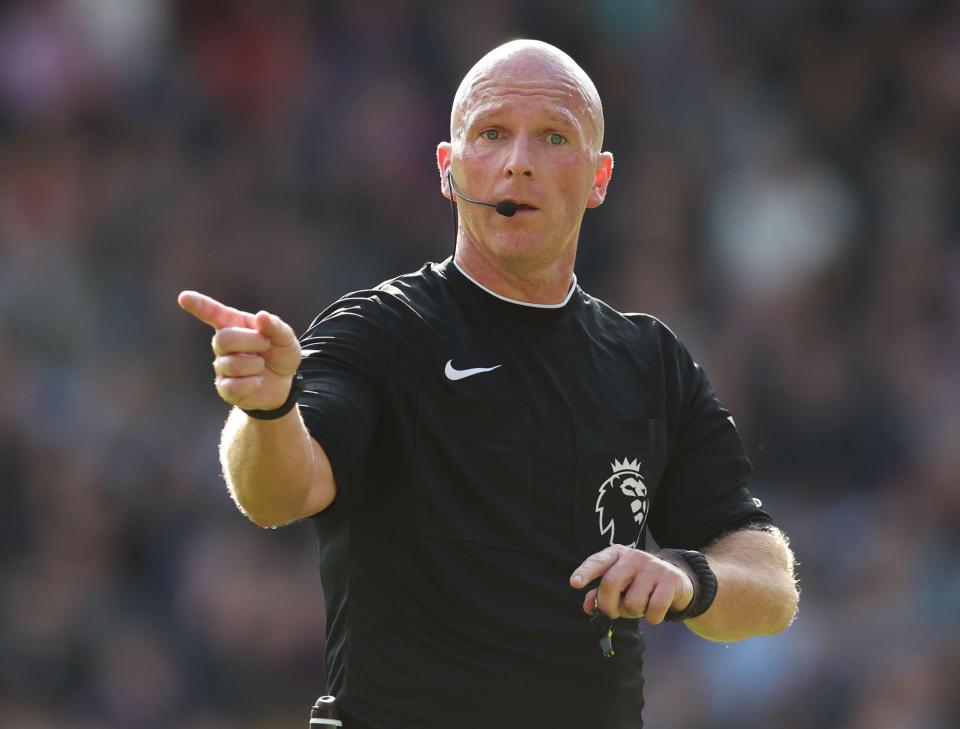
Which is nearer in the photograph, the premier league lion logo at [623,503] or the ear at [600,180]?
the premier league lion logo at [623,503]

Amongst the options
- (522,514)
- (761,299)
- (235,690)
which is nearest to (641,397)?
(522,514)

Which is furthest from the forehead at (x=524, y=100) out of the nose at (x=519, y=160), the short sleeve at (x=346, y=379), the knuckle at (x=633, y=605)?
the knuckle at (x=633, y=605)

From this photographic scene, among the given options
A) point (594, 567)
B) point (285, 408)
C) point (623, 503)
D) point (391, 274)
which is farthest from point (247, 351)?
point (391, 274)

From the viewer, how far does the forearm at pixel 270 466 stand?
11.1 ft

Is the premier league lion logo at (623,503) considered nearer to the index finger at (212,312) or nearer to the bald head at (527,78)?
the bald head at (527,78)

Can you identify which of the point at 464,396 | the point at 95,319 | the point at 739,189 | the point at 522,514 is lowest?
the point at 522,514

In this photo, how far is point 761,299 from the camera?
37.8 ft

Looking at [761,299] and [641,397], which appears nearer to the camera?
[641,397]

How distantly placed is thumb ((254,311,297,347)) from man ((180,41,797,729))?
110mm

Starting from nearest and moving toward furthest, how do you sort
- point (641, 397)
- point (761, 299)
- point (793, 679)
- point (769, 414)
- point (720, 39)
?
point (641, 397)
point (793, 679)
point (769, 414)
point (761, 299)
point (720, 39)

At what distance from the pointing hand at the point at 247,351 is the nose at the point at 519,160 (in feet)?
4.04

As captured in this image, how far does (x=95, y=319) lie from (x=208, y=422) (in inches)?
41.5

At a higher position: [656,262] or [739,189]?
[739,189]

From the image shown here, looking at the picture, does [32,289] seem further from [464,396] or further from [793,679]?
[464,396]
